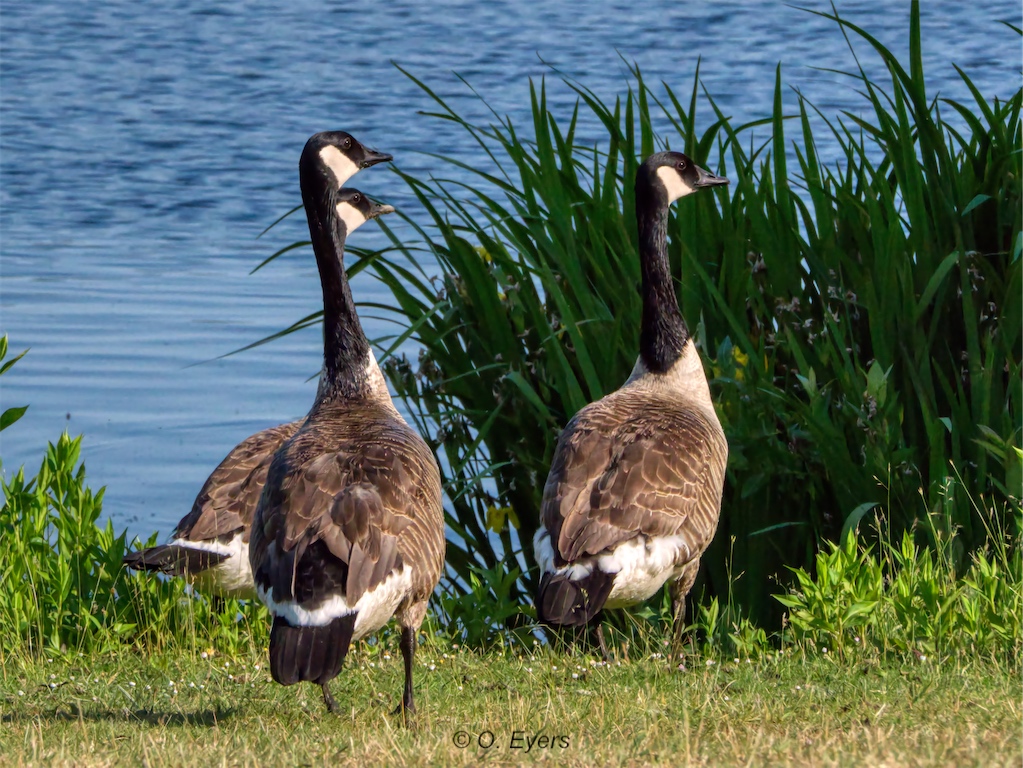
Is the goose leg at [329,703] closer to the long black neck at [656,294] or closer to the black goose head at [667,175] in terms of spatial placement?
the long black neck at [656,294]

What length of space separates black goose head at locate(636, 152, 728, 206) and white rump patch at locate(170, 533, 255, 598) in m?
2.81

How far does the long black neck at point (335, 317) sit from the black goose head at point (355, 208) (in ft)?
2.16

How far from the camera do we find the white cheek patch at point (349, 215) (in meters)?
7.90

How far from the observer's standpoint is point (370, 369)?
22.6ft

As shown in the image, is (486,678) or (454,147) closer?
(486,678)

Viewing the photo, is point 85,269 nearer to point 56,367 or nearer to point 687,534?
point 56,367

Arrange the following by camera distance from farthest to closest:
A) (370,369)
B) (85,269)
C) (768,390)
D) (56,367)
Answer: (85,269), (56,367), (768,390), (370,369)

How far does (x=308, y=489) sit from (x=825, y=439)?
2774mm

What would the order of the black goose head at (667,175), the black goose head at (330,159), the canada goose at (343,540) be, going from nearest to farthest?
the canada goose at (343,540)
the black goose head at (330,159)
the black goose head at (667,175)

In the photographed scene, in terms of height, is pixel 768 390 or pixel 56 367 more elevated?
pixel 768 390

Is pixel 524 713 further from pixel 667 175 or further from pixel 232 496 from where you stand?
pixel 667 175

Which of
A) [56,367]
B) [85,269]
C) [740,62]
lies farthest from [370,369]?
[740,62]

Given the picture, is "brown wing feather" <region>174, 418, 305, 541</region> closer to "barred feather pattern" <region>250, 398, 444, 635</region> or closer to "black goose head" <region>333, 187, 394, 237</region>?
"barred feather pattern" <region>250, 398, 444, 635</region>

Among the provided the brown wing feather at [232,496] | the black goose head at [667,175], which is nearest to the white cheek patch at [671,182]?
the black goose head at [667,175]
